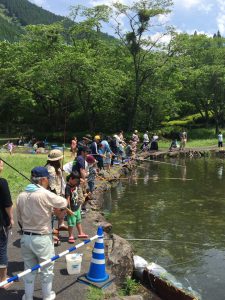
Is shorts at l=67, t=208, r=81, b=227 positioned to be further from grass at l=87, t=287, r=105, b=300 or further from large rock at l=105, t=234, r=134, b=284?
grass at l=87, t=287, r=105, b=300

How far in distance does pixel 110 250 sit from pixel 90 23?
116 ft

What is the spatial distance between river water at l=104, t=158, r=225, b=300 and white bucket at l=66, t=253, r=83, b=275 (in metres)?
2.57

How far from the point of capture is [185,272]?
346 inches

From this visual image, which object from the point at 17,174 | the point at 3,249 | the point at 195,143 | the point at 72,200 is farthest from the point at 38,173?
the point at 195,143

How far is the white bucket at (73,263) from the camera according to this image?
6.73m

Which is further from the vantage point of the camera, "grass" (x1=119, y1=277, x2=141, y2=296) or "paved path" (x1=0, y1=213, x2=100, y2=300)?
"grass" (x1=119, y1=277, x2=141, y2=296)

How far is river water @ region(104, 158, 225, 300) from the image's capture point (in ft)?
29.1

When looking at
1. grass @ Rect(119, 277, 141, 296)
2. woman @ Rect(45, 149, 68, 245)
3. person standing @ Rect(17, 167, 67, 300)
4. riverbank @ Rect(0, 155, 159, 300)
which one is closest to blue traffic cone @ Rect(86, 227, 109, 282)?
riverbank @ Rect(0, 155, 159, 300)

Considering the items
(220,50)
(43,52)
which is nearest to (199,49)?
(220,50)

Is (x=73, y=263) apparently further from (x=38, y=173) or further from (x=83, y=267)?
(x=38, y=173)

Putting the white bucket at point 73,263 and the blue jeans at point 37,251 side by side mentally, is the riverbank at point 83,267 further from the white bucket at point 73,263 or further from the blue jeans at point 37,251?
the blue jeans at point 37,251

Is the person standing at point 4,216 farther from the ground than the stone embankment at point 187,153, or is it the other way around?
the person standing at point 4,216

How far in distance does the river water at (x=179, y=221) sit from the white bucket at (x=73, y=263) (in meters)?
2.57

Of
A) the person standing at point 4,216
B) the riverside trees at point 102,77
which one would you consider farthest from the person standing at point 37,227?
the riverside trees at point 102,77
